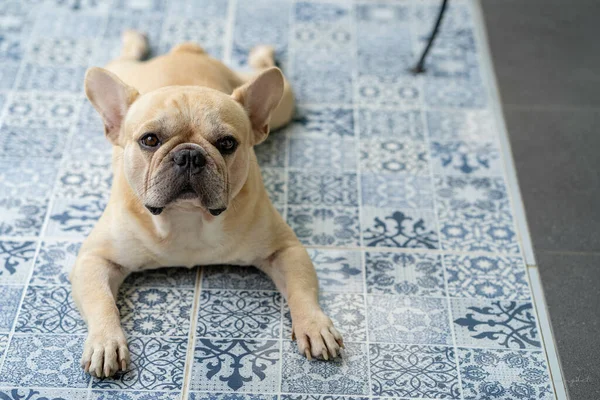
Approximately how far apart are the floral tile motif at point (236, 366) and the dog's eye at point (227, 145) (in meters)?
0.50

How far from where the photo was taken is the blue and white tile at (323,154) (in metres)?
2.49

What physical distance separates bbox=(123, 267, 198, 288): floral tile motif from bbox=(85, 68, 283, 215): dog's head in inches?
13.0

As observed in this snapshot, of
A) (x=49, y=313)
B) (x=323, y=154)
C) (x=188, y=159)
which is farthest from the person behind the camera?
(x=323, y=154)

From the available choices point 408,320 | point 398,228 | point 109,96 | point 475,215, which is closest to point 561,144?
point 475,215

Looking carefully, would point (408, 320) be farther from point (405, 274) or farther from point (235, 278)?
point (235, 278)

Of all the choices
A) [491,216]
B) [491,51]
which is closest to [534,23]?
[491,51]

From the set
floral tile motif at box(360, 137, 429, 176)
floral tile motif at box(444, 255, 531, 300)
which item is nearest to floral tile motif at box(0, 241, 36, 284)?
floral tile motif at box(360, 137, 429, 176)

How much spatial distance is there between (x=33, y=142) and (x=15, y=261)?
529 mm

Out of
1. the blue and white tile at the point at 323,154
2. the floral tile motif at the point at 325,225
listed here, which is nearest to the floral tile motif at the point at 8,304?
the floral tile motif at the point at 325,225

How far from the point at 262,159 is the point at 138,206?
2.14ft

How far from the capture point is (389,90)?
2.82 meters

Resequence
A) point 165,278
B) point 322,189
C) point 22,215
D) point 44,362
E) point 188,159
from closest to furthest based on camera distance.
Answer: point 188,159 → point 44,362 → point 165,278 → point 22,215 → point 322,189

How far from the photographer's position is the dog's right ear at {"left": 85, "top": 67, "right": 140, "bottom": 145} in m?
1.85

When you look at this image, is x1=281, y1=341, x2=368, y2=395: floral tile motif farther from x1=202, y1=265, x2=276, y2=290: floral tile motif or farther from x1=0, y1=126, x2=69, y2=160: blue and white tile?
x1=0, y1=126, x2=69, y2=160: blue and white tile
